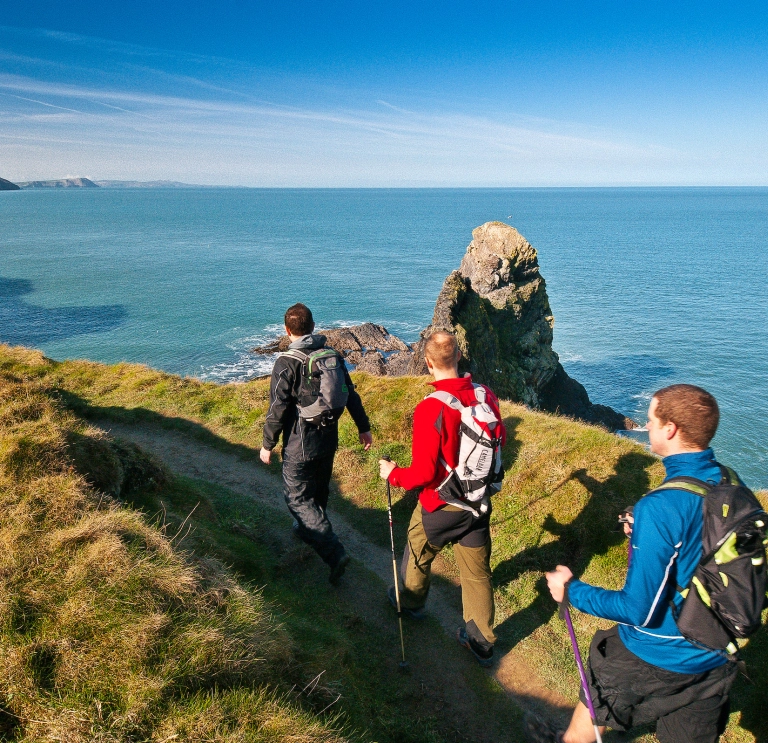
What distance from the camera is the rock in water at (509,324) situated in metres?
42.2

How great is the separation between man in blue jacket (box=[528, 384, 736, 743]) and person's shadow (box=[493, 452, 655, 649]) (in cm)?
322

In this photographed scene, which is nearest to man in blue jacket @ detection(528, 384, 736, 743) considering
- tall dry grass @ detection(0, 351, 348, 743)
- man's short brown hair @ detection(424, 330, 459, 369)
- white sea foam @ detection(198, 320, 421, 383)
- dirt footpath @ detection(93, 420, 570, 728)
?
dirt footpath @ detection(93, 420, 570, 728)

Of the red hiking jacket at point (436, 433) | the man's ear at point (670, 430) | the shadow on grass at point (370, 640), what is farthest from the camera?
the shadow on grass at point (370, 640)

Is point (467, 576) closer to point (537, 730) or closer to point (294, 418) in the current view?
point (537, 730)

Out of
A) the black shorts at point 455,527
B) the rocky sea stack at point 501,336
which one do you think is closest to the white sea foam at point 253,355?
the rocky sea stack at point 501,336

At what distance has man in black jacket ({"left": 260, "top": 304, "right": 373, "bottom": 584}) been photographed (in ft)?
23.4

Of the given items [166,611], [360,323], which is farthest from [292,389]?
[360,323]

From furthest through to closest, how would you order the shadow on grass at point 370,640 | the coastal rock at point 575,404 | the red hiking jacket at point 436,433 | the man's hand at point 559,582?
the coastal rock at point 575,404, the shadow on grass at point 370,640, the red hiking jacket at point 436,433, the man's hand at point 559,582

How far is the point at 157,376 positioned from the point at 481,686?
15.7 metres

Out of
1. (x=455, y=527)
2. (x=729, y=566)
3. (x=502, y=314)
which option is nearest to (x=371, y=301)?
(x=502, y=314)

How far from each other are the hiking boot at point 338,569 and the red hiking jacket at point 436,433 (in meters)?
2.70

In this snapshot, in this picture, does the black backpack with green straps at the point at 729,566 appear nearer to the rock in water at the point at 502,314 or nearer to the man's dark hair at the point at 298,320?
the man's dark hair at the point at 298,320

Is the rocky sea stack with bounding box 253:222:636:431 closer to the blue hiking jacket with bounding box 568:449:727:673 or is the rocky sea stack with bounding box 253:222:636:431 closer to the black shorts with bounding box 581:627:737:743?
the black shorts with bounding box 581:627:737:743

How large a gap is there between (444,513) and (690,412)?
3043 millimetres
